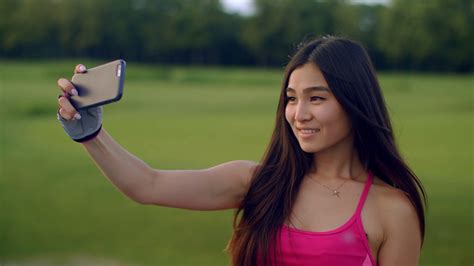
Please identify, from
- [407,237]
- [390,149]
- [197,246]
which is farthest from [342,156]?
[197,246]

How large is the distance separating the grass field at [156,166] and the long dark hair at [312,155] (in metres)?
0.48

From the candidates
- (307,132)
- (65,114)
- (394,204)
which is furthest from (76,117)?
(394,204)

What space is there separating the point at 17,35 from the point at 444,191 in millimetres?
43426

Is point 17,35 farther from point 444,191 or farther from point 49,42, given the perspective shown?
point 444,191

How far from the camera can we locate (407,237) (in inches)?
73.9

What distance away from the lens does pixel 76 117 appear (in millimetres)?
1839

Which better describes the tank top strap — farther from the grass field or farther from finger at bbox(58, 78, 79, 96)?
finger at bbox(58, 78, 79, 96)

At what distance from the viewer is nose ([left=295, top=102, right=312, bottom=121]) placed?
6.09 feet

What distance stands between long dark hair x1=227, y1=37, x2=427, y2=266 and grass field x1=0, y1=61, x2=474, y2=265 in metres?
0.48

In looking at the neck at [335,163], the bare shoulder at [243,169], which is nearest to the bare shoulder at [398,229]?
the neck at [335,163]

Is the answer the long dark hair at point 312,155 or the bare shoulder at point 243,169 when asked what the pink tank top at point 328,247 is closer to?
the long dark hair at point 312,155

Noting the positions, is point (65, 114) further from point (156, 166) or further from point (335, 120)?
point (156, 166)

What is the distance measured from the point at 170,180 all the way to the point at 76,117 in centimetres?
30

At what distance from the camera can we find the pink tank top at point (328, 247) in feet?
5.81
